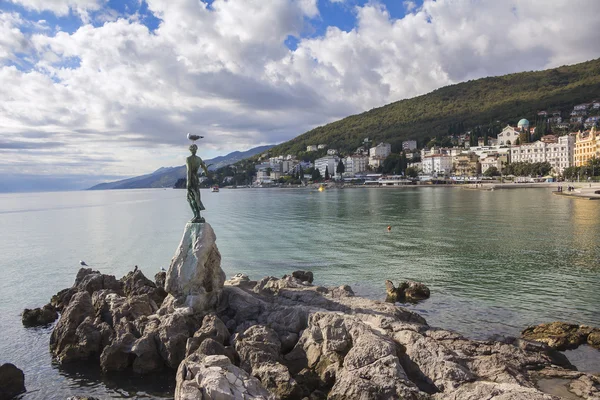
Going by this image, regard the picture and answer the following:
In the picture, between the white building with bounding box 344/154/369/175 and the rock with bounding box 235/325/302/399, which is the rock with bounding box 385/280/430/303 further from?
the white building with bounding box 344/154/369/175

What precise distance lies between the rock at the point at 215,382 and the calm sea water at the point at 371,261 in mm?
2158

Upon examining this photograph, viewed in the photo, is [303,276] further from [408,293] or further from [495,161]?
[495,161]

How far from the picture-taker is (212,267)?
14.7 m

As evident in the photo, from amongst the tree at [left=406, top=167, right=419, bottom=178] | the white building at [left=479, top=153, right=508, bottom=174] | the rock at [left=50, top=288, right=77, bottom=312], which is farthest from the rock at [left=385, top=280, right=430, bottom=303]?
the tree at [left=406, top=167, right=419, bottom=178]

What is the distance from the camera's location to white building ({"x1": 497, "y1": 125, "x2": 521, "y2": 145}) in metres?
164

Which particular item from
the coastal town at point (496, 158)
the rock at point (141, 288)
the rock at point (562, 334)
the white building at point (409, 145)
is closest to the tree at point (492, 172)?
the coastal town at point (496, 158)

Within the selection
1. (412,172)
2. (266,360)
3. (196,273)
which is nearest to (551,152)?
(412,172)

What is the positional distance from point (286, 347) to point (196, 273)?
12.9 ft

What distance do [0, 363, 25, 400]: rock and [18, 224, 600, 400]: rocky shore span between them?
5.71 ft

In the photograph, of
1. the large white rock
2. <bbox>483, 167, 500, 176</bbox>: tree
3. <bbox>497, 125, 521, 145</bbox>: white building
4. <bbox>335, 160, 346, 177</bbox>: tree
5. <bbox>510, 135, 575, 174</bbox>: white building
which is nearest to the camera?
the large white rock

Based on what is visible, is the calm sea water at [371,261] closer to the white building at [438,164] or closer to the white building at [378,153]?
the white building at [438,164]

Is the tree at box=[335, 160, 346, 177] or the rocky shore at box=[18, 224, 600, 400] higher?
the tree at box=[335, 160, 346, 177]

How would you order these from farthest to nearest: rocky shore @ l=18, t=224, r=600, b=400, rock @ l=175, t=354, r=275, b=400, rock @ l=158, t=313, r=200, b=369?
rock @ l=158, t=313, r=200, b=369, rocky shore @ l=18, t=224, r=600, b=400, rock @ l=175, t=354, r=275, b=400

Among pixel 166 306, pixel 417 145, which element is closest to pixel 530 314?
pixel 166 306
